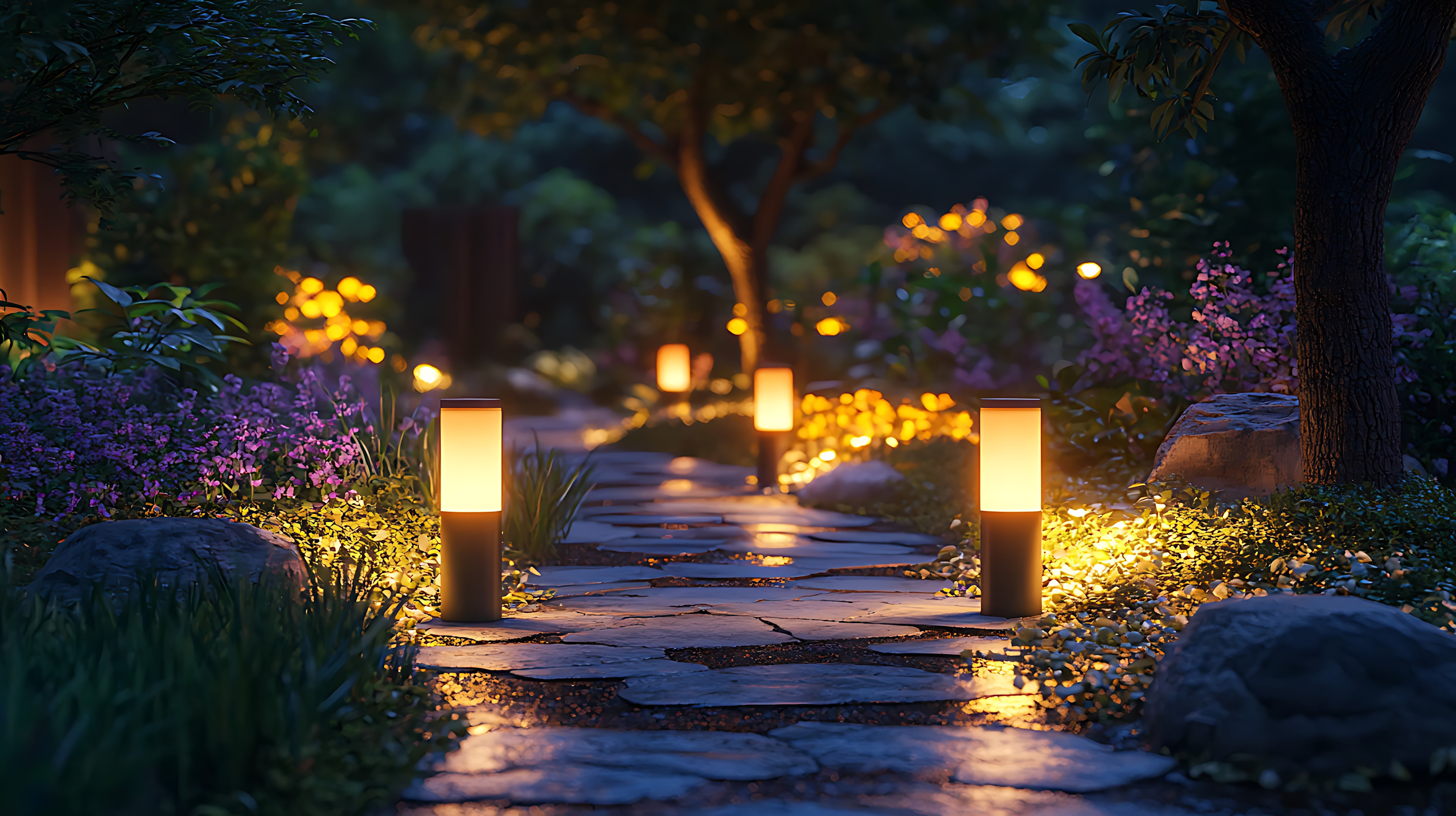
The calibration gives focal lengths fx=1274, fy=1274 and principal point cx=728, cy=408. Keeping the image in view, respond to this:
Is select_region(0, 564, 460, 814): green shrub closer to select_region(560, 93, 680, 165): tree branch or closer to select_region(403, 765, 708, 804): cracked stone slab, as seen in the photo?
select_region(403, 765, 708, 804): cracked stone slab

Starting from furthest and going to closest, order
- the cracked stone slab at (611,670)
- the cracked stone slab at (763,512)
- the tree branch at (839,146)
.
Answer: the tree branch at (839,146) → the cracked stone slab at (763,512) → the cracked stone slab at (611,670)

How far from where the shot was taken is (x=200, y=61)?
5.55 meters

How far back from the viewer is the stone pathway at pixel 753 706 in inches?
133

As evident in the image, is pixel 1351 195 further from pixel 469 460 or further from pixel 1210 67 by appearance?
pixel 469 460

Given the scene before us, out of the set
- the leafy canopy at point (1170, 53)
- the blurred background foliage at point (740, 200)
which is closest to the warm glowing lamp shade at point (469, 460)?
the blurred background foliage at point (740, 200)

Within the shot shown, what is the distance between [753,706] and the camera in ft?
13.9

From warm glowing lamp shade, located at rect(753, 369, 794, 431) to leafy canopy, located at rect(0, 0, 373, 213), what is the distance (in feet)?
18.8

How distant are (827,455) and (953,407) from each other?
1.33 metres

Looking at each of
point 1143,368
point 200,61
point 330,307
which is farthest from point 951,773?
point 330,307

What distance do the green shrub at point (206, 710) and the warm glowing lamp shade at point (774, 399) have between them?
7.25m

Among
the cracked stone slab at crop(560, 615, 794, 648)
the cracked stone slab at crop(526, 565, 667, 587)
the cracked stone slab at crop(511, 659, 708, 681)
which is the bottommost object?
the cracked stone slab at crop(511, 659, 708, 681)

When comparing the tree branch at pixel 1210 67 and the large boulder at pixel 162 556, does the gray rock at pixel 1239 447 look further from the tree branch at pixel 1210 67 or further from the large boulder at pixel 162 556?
the large boulder at pixel 162 556

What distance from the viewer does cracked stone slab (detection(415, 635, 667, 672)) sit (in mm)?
4742

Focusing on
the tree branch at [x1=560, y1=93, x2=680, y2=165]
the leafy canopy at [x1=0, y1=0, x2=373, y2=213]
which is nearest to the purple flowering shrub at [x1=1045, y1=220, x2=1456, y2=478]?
the leafy canopy at [x1=0, y1=0, x2=373, y2=213]
